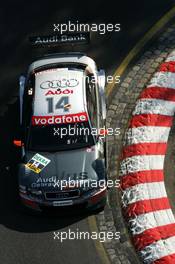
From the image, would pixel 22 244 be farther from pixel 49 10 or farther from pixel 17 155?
pixel 49 10

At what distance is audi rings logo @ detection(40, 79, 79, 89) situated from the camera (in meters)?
12.0

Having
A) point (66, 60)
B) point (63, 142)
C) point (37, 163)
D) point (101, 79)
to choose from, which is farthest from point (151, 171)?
point (66, 60)

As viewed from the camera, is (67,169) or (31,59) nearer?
(67,169)

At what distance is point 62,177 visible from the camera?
11125mm

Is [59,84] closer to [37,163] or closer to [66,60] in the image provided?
[66,60]

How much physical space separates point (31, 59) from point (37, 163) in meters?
4.22

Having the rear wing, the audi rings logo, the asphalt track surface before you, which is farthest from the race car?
the rear wing

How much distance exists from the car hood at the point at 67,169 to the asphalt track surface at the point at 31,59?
116cm

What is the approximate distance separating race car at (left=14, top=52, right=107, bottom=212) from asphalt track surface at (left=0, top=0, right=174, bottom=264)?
0.77 metres

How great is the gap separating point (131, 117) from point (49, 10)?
4743 mm

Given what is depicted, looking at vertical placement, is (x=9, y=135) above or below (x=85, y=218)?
above

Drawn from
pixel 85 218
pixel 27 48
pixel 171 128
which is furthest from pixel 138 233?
pixel 27 48

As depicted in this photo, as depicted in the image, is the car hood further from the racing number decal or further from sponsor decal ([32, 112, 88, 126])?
the racing number decal

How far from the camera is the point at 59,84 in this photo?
1201 cm
